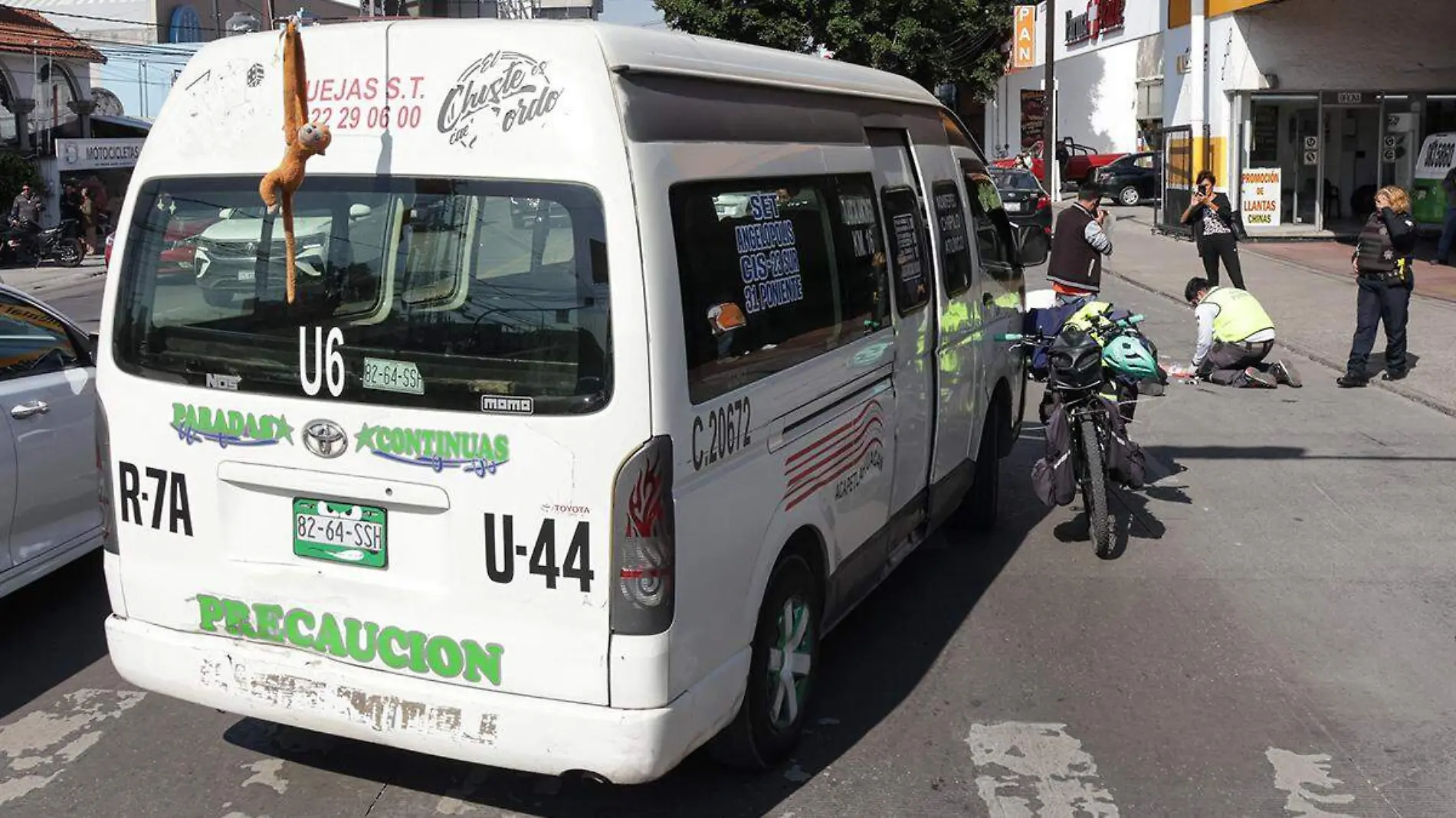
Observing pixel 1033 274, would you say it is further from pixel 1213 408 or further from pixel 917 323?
pixel 917 323

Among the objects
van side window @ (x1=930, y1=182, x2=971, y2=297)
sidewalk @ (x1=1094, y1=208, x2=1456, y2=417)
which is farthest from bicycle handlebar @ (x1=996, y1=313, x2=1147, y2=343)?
sidewalk @ (x1=1094, y1=208, x2=1456, y2=417)

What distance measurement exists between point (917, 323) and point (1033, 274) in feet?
52.1

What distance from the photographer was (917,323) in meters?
5.82

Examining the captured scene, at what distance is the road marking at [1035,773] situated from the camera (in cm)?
440

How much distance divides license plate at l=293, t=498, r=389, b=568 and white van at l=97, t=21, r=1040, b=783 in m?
0.01

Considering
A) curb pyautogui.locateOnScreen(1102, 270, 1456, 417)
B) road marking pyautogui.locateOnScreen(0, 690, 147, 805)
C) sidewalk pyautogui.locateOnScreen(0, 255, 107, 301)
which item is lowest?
road marking pyautogui.locateOnScreen(0, 690, 147, 805)

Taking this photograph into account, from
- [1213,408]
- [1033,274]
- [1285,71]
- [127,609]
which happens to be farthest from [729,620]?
[1285,71]

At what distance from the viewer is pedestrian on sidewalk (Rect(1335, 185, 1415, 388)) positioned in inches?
453

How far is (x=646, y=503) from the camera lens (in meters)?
3.63

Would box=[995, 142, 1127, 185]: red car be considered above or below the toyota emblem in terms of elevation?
above

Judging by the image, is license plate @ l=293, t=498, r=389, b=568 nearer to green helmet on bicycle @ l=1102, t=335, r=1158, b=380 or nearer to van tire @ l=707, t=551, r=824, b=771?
van tire @ l=707, t=551, r=824, b=771

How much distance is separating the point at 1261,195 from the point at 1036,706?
2393 cm

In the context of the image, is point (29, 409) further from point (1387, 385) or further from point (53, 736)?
point (1387, 385)

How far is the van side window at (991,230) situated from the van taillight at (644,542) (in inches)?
149
